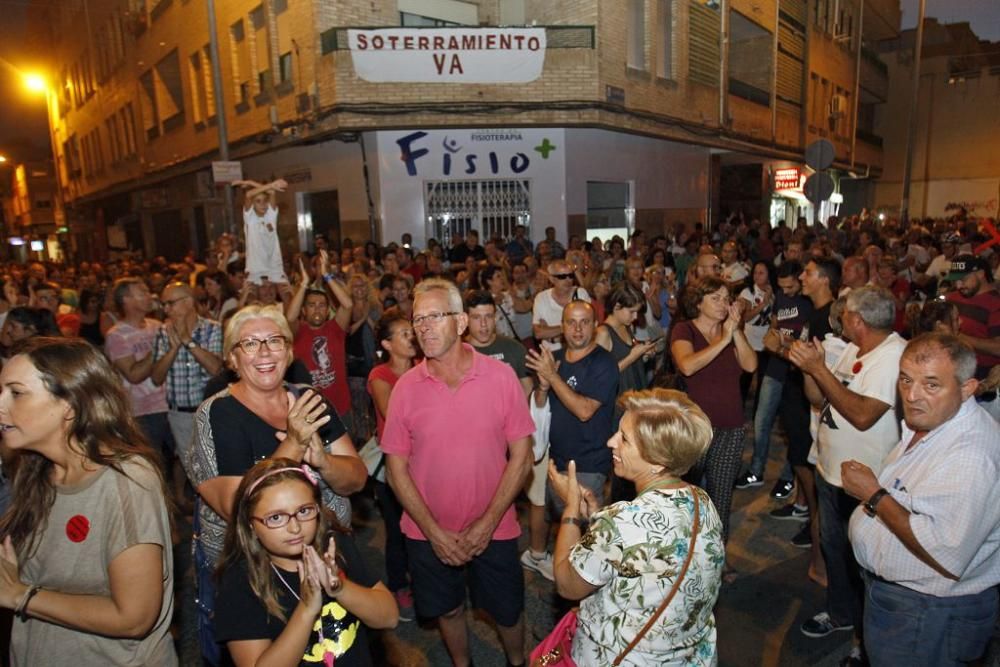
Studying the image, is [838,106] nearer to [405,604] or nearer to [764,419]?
A: [764,419]

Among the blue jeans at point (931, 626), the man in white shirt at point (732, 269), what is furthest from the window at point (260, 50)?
the blue jeans at point (931, 626)

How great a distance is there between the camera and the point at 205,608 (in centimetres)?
281

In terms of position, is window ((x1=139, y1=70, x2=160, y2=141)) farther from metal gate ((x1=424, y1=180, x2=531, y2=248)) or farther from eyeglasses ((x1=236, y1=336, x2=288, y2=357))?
eyeglasses ((x1=236, y1=336, x2=288, y2=357))

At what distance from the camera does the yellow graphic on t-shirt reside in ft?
6.91

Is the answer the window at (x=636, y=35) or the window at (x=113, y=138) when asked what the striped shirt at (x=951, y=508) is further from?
the window at (x=113, y=138)

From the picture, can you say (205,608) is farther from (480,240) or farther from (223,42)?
(223,42)

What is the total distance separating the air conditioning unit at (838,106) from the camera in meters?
25.8

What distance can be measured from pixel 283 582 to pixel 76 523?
67 cm

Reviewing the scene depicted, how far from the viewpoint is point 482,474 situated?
3234 millimetres

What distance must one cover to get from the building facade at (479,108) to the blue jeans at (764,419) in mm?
9330

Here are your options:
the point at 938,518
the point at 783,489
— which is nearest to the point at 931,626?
the point at 938,518

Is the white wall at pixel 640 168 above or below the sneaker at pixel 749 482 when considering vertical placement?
above

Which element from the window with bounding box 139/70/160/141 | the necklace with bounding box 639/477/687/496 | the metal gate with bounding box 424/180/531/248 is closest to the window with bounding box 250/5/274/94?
the metal gate with bounding box 424/180/531/248

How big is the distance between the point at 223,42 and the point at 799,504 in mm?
18889
